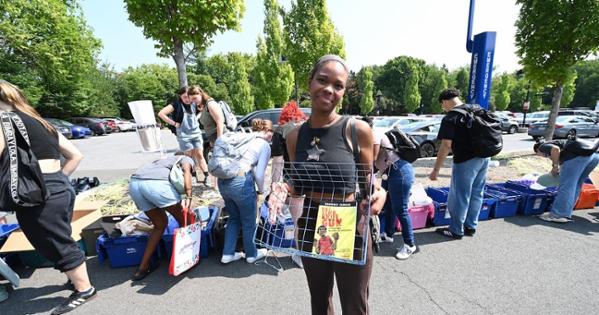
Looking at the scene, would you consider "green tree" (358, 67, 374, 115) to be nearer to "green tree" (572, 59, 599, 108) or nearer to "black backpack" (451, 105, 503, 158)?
"green tree" (572, 59, 599, 108)

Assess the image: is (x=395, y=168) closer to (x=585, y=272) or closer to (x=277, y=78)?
(x=585, y=272)

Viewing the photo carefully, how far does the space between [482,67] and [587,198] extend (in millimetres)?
3228

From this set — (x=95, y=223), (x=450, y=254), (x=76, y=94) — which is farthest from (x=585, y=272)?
(x=76, y=94)

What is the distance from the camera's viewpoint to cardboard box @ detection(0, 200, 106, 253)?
3.21 metres

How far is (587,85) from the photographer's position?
46906mm

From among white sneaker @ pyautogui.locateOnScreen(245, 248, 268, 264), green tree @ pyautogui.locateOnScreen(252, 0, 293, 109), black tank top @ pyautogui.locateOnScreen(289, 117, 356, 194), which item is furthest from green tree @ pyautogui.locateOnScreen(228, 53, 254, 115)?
black tank top @ pyautogui.locateOnScreen(289, 117, 356, 194)

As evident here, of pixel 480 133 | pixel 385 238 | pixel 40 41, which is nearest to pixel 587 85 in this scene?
pixel 480 133

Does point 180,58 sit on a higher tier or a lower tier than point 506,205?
higher

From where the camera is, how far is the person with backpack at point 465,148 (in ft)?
11.2

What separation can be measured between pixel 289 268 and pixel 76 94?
1251 inches

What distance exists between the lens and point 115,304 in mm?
2688

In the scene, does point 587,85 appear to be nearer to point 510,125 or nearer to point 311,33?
point 510,125

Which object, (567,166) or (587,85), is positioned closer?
(567,166)

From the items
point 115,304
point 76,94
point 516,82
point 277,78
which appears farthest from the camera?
point 516,82
